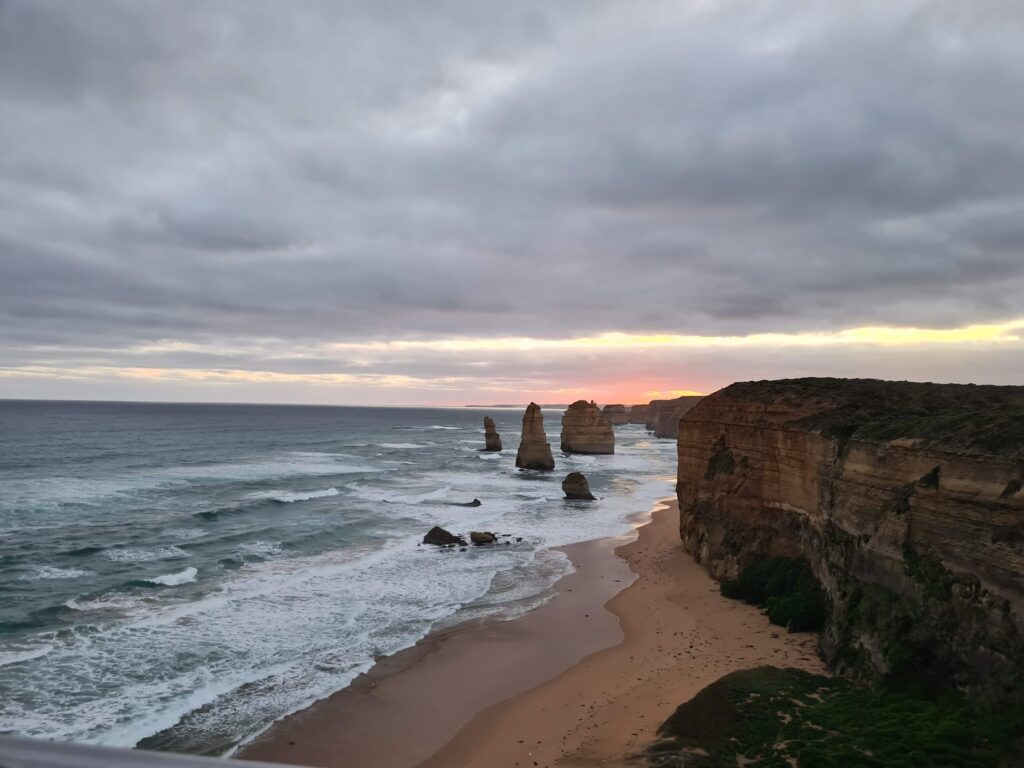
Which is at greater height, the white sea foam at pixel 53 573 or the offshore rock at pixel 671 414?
the offshore rock at pixel 671 414

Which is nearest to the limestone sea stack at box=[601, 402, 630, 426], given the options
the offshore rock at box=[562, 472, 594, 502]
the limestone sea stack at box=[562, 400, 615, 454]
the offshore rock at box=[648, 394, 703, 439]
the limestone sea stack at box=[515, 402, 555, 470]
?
the offshore rock at box=[648, 394, 703, 439]

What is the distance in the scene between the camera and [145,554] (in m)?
27.1

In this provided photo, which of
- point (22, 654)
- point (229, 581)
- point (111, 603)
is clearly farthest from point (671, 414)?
point (22, 654)

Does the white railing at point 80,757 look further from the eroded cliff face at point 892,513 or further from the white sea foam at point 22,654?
the white sea foam at point 22,654

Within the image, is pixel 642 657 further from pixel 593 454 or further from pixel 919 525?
pixel 593 454

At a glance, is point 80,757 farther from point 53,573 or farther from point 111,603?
point 53,573

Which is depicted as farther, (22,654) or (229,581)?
(229,581)

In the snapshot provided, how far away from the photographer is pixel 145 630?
18359 mm

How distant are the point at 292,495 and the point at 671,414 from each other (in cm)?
9499

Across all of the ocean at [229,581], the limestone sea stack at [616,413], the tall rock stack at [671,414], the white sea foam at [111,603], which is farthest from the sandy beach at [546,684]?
the limestone sea stack at [616,413]

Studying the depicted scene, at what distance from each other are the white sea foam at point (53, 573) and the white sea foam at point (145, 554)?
1.81 meters

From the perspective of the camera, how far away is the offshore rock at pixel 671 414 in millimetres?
121812

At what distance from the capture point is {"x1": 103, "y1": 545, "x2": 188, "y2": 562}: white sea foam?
26328 mm

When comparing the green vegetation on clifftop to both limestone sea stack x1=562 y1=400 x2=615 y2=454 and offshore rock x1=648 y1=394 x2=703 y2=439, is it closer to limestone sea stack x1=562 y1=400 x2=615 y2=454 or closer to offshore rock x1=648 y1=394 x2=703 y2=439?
limestone sea stack x1=562 y1=400 x2=615 y2=454
